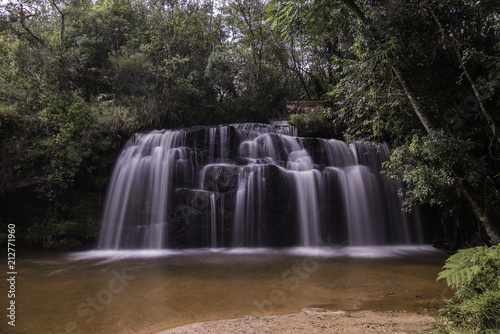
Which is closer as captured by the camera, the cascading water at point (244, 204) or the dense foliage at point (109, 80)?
the cascading water at point (244, 204)

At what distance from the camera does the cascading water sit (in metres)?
10.8

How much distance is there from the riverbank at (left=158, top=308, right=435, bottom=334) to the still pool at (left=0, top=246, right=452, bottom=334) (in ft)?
1.59

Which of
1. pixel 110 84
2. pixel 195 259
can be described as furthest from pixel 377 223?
pixel 110 84

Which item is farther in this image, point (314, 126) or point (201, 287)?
point (314, 126)

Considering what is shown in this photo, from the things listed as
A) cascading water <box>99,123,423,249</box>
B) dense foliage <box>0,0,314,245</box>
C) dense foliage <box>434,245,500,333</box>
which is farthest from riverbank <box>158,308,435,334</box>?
dense foliage <box>0,0,314,245</box>

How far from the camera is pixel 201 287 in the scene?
19.7 feet

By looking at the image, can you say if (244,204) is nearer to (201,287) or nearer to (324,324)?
(201,287)

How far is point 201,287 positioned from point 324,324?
10.1 feet

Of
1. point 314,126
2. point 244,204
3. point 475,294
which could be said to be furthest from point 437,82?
Answer: point 314,126

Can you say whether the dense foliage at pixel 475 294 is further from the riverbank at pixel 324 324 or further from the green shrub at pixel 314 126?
the green shrub at pixel 314 126

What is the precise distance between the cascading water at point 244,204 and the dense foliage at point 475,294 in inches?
271

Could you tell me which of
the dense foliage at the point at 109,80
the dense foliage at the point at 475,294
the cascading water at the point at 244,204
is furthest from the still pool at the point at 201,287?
the dense foliage at the point at 109,80

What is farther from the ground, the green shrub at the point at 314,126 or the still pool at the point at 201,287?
the green shrub at the point at 314,126

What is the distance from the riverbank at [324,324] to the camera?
3535 millimetres
